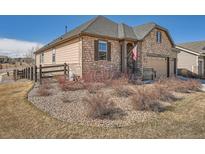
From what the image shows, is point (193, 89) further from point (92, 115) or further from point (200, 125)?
point (92, 115)

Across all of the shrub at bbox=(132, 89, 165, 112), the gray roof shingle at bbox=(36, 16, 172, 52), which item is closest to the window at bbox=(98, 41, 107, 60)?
the gray roof shingle at bbox=(36, 16, 172, 52)

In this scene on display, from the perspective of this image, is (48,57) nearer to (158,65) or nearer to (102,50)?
(102,50)

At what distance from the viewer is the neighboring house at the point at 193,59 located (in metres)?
22.3

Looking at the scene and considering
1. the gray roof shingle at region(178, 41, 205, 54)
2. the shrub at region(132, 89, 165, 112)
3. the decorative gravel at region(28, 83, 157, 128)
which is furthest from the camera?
the gray roof shingle at region(178, 41, 205, 54)

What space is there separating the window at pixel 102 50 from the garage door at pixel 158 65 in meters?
4.34

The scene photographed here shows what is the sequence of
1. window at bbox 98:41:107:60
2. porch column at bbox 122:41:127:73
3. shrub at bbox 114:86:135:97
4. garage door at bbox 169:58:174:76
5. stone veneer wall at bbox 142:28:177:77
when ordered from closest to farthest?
shrub at bbox 114:86:135:97 → window at bbox 98:41:107:60 → porch column at bbox 122:41:127:73 → stone veneer wall at bbox 142:28:177:77 → garage door at bbox 169:58:174:76

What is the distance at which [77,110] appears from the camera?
6773 millimetres

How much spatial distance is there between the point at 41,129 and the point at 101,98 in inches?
88.4

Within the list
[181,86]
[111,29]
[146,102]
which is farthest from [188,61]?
[146,102]

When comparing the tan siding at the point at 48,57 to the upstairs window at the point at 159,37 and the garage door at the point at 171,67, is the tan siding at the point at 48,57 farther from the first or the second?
the garage door at the point at 171,67

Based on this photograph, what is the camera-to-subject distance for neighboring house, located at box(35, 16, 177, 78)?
42.2ft

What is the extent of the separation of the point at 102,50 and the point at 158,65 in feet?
22.2

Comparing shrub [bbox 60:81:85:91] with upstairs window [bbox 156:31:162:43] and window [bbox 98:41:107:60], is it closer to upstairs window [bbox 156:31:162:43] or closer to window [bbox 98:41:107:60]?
window [bbox 98:41:107:60]
